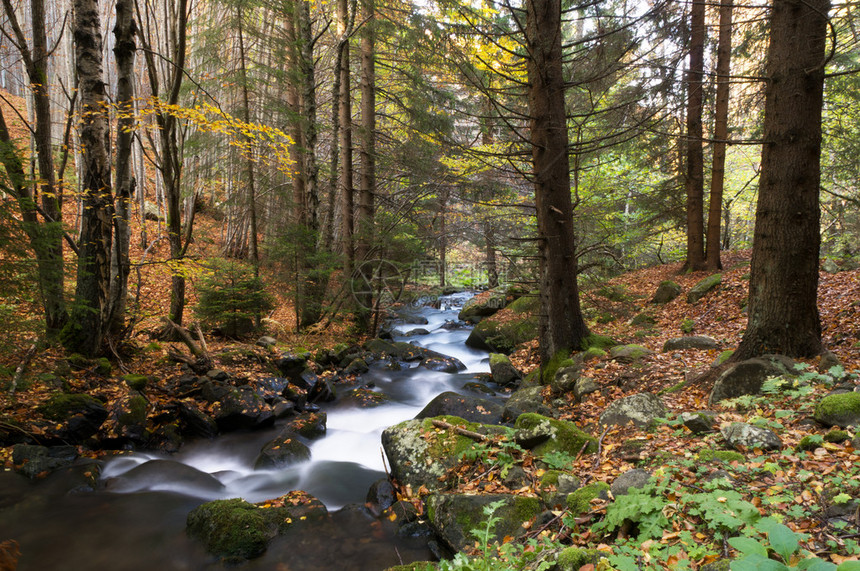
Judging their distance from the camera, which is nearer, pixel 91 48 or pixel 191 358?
pixel 91 48

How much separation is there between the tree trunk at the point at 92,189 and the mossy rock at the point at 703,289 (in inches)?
460

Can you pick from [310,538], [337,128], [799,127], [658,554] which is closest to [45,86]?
[337,128]

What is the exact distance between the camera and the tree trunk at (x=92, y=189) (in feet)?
21.6

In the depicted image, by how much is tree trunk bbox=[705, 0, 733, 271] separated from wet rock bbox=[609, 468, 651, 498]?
31.5 feet

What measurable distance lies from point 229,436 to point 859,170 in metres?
15.4

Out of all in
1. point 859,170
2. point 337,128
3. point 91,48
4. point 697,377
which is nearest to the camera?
point 697,377

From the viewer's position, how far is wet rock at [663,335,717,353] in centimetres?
641

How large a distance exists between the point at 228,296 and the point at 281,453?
497 cm

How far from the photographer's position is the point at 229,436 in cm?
693

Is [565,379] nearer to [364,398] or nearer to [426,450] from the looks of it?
[426,450]

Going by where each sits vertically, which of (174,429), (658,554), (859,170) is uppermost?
(859,170)

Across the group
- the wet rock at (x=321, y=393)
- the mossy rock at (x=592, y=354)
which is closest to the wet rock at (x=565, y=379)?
the mossy rock at (x=592, y=354)

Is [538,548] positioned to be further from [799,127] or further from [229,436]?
[229,436]

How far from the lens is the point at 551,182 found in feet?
22.4
